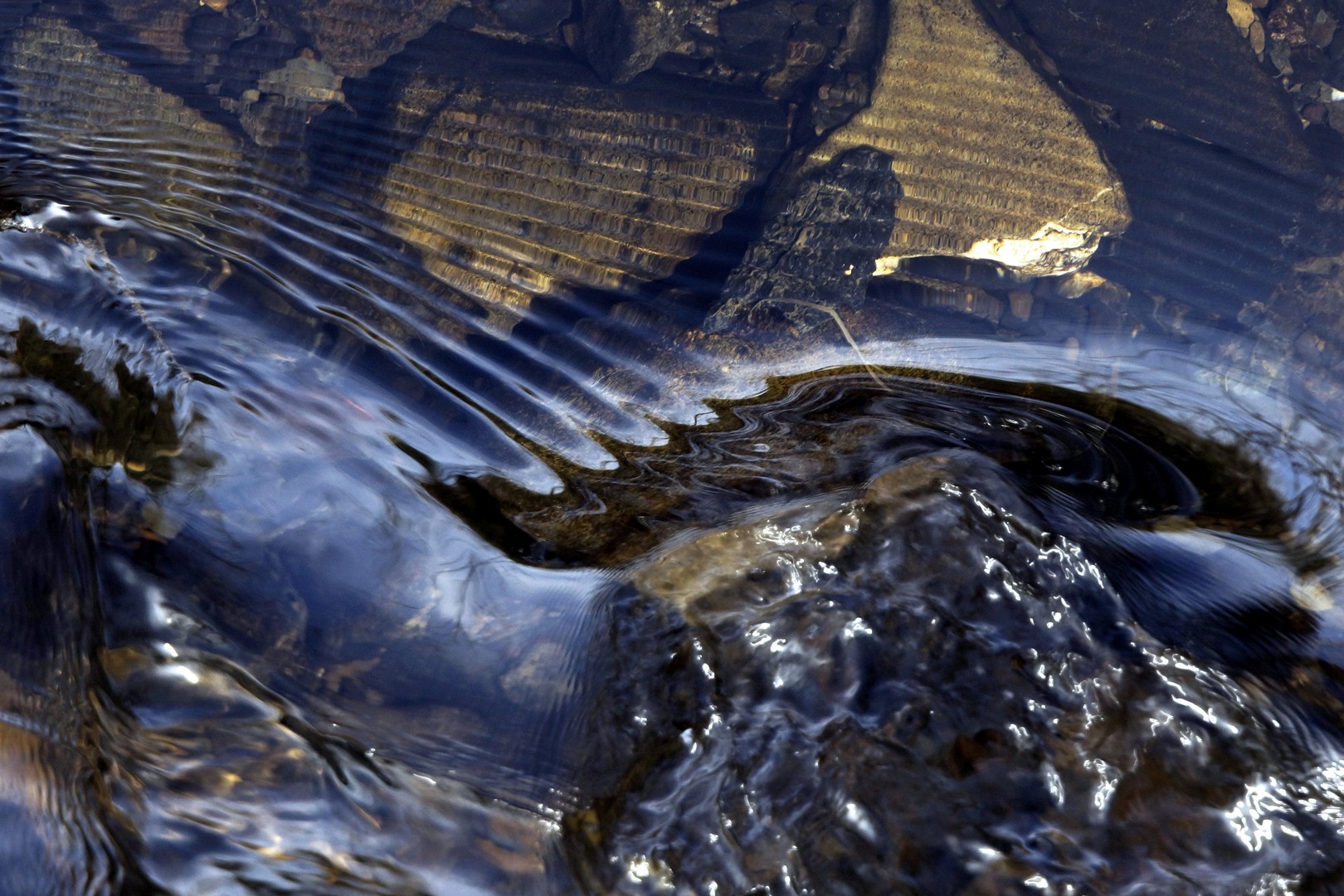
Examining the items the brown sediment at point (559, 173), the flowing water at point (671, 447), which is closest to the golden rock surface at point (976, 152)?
the flowing water at point (671, 447)

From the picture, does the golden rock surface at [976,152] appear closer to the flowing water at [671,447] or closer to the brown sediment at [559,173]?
the flowing water at [671,447]

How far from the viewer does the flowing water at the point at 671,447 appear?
1.54m

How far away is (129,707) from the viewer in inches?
66.8

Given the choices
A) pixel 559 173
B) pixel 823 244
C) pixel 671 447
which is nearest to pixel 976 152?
pixel 823 244

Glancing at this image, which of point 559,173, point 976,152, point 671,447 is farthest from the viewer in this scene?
point 559,173

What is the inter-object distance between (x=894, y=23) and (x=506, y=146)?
5.48 feet

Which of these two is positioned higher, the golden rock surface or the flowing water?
the golden rock surface

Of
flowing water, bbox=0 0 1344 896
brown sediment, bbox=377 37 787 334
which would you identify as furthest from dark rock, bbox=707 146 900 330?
brown sediment, bbox=377 37 787 334

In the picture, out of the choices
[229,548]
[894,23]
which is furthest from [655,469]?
[894,23]

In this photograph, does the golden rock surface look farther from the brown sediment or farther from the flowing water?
the brown sediment

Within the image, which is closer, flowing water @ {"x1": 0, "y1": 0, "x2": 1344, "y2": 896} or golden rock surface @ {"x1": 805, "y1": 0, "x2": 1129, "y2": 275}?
flowing water @ {"x1": 0, "y1": 0, "x2": 1344, "y2": 896}

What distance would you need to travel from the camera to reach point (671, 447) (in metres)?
2.49

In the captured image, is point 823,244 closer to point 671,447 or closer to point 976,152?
point 976,152

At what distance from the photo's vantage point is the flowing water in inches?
60.5
